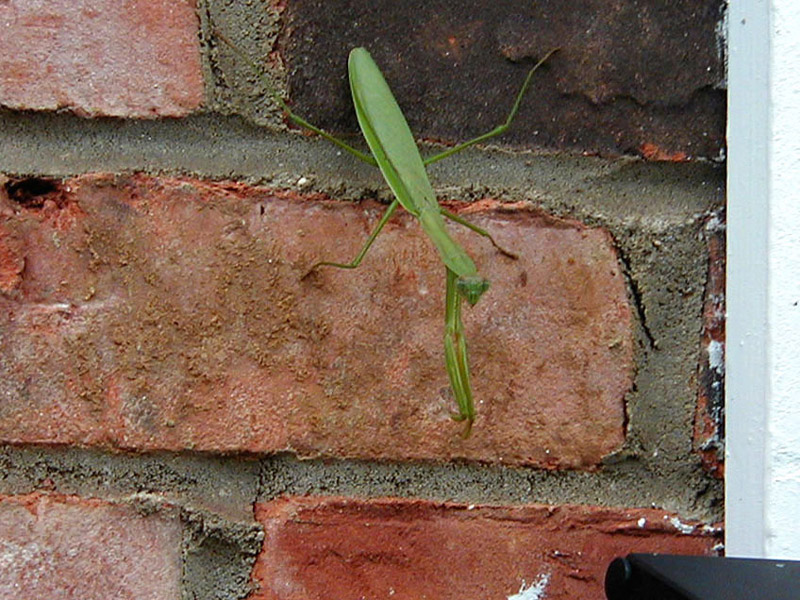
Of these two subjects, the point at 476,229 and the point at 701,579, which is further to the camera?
the point at 476,229

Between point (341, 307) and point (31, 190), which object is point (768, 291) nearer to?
point (341, 307)

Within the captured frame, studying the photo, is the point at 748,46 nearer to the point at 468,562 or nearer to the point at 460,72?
the point at 460,72

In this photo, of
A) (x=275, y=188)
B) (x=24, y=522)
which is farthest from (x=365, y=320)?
(x=24, y=522)

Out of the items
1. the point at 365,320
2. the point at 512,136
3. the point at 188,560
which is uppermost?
the point at 512,136

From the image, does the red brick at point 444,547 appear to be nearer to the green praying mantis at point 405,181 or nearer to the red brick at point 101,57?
the green praying mantis at point 405,181

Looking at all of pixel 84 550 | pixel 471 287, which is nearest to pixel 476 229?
pixel 471 287

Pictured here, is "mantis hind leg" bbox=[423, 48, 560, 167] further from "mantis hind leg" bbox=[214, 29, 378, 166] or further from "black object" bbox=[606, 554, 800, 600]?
"black object" bbox=[606, 554, 800, 600]

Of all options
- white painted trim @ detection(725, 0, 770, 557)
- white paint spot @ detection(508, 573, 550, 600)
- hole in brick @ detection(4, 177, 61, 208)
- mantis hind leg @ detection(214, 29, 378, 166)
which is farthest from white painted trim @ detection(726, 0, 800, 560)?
hole in brick @ detection(4, 177, 61, 208)
